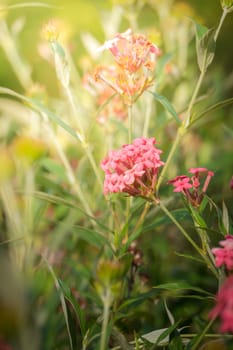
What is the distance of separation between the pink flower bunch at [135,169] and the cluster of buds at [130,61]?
0.12m

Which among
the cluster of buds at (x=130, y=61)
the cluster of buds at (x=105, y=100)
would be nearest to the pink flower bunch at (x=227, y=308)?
the cluster of buds at (x=130, y=61)

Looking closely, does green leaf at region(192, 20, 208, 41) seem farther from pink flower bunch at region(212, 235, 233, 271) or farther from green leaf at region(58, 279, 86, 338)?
green leaf at region(58, 279, 86, 338)

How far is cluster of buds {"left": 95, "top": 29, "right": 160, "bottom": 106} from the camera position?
0.91 meters

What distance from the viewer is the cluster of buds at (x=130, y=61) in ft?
2.99

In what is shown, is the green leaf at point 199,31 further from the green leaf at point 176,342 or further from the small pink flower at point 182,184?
the green leaf at point 176,342

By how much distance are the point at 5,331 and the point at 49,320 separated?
0.52ft

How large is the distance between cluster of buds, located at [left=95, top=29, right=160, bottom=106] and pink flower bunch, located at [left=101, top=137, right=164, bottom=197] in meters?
0.12

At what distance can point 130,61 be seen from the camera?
2.99 feet

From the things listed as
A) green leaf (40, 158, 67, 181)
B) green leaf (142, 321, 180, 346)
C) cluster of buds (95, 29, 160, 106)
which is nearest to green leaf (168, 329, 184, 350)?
green leaf (142, 321, 180, 346)

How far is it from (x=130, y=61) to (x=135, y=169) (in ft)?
0.73

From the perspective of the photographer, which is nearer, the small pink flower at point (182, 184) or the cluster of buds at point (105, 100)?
the small pink flower at point (182, 184)

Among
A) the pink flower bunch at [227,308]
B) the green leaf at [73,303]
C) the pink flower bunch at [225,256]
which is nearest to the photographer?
the pink flower bunch at [227,308]

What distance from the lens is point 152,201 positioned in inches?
33.5

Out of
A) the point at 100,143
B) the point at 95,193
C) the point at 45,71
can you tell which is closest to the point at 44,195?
the point at 95,193
